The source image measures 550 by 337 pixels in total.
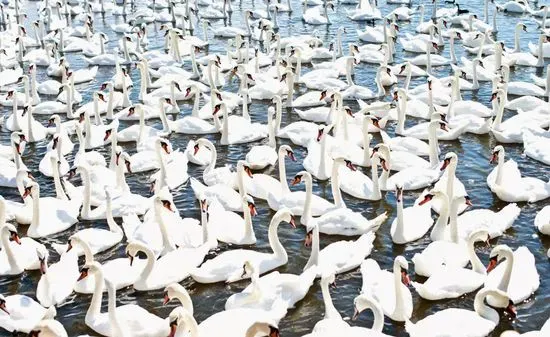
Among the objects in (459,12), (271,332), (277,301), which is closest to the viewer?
(271,332)

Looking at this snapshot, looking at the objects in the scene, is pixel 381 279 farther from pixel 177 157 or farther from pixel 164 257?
pixel 177 157

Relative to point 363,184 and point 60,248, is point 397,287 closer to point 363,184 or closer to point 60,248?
point 363,184

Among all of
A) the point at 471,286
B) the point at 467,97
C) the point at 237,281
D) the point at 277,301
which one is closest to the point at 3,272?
the point at 237,281

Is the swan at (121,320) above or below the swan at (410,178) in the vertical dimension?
above

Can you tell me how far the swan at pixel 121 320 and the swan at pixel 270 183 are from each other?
521cm

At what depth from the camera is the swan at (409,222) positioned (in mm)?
14820

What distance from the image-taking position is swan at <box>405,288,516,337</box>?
11.6 meters

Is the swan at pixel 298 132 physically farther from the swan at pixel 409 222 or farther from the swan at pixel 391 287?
the swan at pixel 391 287

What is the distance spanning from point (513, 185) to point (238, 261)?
654 cm

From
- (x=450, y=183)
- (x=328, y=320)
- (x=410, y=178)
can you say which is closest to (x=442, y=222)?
(x=450, y=183)

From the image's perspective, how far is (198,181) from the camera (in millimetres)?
17422

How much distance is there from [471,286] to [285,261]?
126 inches

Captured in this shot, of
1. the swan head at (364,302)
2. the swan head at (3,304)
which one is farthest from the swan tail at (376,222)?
the swan head at (3,304)

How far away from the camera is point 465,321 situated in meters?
11.8
